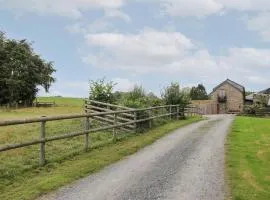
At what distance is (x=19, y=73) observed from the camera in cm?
8381

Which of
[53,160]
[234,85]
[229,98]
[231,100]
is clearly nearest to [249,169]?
[53,160]

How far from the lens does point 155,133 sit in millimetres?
23922

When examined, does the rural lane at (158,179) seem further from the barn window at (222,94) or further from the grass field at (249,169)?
the barn window at (222,94)

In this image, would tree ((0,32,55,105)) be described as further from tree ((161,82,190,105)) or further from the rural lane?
the rural lane

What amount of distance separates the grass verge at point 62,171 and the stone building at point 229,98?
81.6m

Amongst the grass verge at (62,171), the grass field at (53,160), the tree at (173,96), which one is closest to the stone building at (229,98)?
the tree at (173,96)

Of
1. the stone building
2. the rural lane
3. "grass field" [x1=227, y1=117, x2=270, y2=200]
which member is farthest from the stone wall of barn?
the rural lane

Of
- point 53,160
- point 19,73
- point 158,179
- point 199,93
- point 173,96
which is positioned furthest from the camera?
point 199,93

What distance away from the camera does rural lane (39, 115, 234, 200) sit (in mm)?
9992

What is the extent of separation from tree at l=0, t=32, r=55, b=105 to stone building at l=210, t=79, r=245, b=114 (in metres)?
33.9

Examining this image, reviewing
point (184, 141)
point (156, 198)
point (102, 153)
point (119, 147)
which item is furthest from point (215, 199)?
point (184, 141)

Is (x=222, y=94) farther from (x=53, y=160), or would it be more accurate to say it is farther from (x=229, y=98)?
(x=53, y=160)

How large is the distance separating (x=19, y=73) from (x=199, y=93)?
229ft

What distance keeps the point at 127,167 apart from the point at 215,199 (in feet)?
13.4
